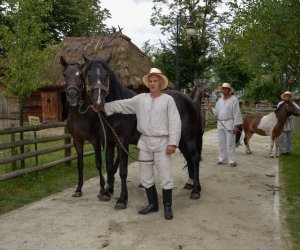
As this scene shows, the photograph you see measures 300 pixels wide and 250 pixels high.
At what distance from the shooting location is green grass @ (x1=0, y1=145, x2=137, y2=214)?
578cm

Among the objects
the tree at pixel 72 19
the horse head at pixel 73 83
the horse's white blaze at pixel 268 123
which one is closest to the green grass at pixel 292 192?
the horse's white blaze at pixel 268 123

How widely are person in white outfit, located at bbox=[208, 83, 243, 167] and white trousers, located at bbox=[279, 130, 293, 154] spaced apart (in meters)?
2.56

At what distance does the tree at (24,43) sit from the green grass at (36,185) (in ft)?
7.68

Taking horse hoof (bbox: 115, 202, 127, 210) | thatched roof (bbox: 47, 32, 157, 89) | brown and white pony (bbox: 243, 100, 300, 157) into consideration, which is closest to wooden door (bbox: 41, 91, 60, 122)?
thatched roof (bbox: 47, 32, 157, 89)

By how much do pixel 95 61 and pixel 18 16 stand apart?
4.42 m

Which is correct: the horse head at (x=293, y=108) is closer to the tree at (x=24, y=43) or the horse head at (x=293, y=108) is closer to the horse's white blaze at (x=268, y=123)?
the horse's white blaze at (x=268, y=123)

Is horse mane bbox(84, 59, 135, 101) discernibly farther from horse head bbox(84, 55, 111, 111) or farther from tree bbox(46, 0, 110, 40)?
tree bbox(46, 0, 110, 40)

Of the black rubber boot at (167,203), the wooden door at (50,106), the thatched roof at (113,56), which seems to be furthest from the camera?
the wooden door at (50,106)

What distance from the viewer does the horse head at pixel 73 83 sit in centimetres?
504

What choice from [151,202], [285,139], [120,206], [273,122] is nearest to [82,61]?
[273,122]

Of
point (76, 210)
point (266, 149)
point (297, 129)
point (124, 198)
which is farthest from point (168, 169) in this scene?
point (297, 129)

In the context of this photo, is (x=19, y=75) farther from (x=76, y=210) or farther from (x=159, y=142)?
(x=159, y=142)

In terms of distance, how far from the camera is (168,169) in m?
4.82

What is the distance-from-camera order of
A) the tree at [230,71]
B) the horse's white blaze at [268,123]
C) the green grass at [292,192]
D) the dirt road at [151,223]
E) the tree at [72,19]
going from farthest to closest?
the tree at [230,71] < the tree at [72,19] < the horse's white blaze at [268,123] < the green grass at [292,192] < the dirt road at [151,223]
